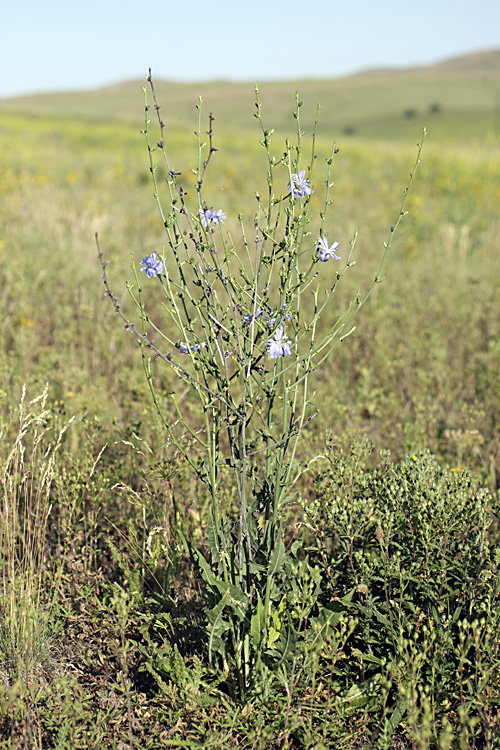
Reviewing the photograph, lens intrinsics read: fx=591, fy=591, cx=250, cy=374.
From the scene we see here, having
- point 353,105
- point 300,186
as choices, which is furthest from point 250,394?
point 353,105

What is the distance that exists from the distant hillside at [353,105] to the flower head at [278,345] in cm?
3643

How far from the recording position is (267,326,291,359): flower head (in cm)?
165

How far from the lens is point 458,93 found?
212 ft

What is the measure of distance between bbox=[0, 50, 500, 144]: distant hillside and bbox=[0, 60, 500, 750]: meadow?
33833 mm

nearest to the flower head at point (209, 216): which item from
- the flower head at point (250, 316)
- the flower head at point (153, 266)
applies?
the flower head at point (153, 266)

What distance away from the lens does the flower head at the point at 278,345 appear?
1.65 meters

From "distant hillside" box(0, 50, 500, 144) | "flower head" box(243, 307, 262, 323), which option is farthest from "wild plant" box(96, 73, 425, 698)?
"distant hillside" box(0, 50, 500, 144)

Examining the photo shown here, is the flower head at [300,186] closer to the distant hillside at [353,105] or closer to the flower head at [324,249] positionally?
the flower head at [324,249]

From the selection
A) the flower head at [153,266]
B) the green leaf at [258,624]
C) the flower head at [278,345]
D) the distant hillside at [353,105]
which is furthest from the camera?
the distant hillside at [353,105]

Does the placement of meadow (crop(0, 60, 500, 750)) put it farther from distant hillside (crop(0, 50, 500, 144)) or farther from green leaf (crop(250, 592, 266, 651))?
distant hillside (crop(0, 50, 500, 144))

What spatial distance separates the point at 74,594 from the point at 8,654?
1.23 feet

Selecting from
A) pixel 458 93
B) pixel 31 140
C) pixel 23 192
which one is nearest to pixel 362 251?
pixel 23 192

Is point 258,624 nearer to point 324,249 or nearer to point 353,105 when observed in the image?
point 324,249

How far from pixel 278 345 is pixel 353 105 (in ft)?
Result: 223
